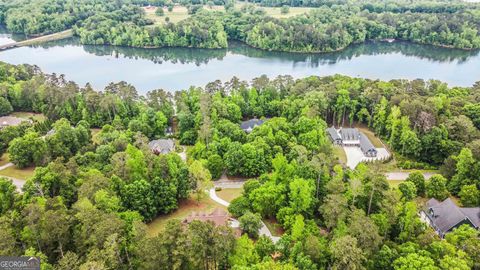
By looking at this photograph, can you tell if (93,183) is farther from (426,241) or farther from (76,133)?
(426,241)

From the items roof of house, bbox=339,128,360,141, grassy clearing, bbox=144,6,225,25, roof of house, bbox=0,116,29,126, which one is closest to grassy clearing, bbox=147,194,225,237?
roof of house, bbox=339,128,360,141

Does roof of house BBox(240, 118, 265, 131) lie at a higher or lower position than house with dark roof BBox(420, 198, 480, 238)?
higher

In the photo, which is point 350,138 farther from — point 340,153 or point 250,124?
point 250,124

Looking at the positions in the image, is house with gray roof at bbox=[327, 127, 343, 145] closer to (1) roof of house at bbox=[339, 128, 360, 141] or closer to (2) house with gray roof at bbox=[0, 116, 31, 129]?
(1) roof of house at bbox=[339, 128, 360, 141]

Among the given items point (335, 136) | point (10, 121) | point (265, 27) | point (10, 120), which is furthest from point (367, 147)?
point (265, 27)

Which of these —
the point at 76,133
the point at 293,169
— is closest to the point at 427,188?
the point at 293,169

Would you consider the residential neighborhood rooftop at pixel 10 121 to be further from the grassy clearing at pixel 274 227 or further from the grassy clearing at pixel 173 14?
the grassy clearing at pixel 173 14
